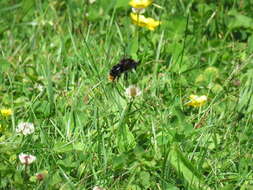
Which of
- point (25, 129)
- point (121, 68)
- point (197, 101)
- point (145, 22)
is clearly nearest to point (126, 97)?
point (121, 68)

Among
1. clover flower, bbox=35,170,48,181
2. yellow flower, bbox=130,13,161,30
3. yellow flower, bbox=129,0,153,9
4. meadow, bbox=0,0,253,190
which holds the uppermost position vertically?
yellow flower, bbox=129,0,153,9

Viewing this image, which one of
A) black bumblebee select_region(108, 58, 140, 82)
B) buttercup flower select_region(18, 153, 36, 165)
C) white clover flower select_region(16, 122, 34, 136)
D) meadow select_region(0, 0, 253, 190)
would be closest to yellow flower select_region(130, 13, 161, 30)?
meadow select_region(0, 0, 253, 190)

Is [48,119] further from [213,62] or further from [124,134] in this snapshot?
[213,62]

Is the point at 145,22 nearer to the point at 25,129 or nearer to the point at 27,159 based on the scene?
the point at 25,129

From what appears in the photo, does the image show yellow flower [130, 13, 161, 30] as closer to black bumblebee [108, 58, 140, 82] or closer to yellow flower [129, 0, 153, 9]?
yellow flower [129, 0, 153, 9]

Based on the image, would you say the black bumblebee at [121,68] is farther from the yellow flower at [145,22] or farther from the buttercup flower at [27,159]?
the buttercup flower at [27,159]

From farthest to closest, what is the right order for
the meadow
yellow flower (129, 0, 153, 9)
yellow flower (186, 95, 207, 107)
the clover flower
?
yellow flower (129, 0, 153, 9) → yellow flower (186, 95, 207, 107) → the meadow → the clover flower

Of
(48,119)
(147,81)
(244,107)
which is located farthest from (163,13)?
(48,119)

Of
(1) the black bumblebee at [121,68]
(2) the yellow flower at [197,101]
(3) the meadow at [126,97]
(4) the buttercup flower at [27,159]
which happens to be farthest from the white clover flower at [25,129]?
(2) the yellow flower at [197,101]
